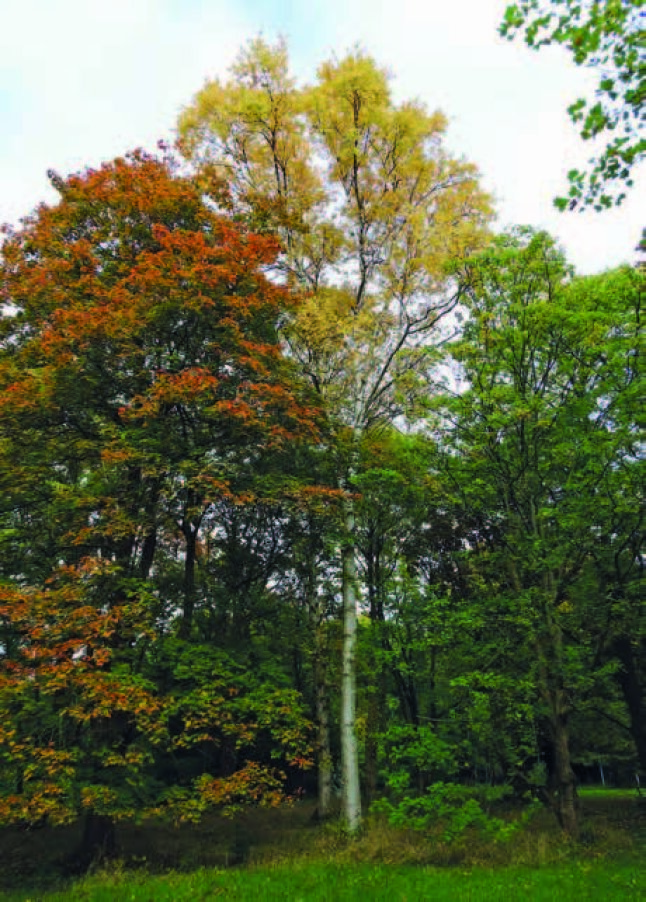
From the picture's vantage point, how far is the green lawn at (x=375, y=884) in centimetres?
722

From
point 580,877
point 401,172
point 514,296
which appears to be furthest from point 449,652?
point 401,172

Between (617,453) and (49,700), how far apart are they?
13.6 metres

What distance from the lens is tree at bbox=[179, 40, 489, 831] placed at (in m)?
15.7

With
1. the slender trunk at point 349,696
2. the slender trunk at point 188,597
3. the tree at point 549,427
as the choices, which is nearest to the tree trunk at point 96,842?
the slender trunk at point 188,597

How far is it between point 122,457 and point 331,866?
8740mm

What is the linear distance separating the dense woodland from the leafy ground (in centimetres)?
90

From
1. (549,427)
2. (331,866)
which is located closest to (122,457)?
(331,866)

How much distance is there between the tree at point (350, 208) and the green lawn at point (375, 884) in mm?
6973

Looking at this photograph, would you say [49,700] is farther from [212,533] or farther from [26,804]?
[212,533]

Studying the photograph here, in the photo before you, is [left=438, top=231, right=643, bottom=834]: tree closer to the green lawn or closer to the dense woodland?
the dense woodland

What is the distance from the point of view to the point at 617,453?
12438mm

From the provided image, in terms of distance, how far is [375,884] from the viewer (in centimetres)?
813

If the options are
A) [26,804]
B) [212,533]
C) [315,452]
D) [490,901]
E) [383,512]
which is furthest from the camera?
[383,512]

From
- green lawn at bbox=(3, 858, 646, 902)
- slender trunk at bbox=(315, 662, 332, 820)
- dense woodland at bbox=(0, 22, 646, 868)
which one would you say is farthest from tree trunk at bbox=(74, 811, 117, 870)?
slender trunk at bbox=(315, 662, 332, 820)
